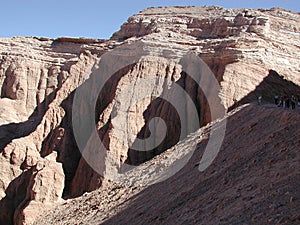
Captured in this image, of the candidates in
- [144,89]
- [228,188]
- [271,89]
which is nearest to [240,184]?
[228,188]

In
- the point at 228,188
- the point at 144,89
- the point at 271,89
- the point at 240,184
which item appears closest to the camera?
the point at 240,184

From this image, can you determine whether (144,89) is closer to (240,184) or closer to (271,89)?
(271,89)

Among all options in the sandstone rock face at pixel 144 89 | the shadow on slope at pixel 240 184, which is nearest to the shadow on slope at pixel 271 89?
the sandstone rock face at pixel 144 89

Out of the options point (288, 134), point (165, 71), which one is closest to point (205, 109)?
point (165, 71)

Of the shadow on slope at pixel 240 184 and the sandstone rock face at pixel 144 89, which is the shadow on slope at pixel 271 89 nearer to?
the sandstone rock face at pixel 144 89

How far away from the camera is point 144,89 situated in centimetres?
3381

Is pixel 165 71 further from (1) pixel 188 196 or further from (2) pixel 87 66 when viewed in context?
(1) pixel 188 196

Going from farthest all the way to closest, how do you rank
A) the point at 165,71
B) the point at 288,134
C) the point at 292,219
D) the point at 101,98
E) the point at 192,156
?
the point at 101,98 < the point at 165,71 < the point at 192,156 < the point at 288,134 < the point at 292,219

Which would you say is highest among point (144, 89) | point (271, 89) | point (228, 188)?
point (144, 89)

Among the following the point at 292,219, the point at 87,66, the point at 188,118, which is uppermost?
the point at 87,66

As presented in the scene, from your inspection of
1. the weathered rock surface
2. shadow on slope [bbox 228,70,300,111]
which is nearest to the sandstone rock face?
shadow on slope [bbox 228,70,300,111]

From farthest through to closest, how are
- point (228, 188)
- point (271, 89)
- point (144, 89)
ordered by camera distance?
point (144, 89) < point (271, 89) < point (228, 188)

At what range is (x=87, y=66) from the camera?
42062mm

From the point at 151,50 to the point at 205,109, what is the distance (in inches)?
310
